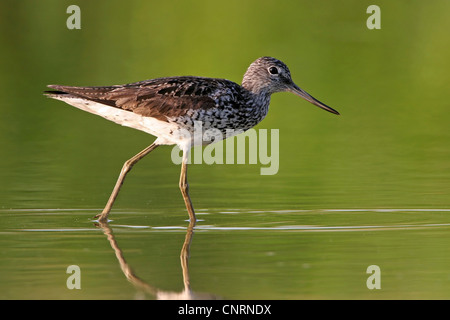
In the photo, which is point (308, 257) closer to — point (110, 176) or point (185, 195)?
point (185, 195)

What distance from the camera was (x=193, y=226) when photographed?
12.0 metres

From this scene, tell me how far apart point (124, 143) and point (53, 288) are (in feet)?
37.6

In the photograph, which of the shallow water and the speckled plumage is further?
the speckled plumage

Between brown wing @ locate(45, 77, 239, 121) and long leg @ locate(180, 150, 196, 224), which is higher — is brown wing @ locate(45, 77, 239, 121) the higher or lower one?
the higher one

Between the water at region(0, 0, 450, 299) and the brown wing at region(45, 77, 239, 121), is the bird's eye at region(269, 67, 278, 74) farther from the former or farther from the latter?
the water at region(0, 0, 450, 299)

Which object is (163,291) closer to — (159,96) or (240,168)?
(159,96)

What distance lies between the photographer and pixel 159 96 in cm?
1305

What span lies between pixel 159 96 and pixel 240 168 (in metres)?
4.97

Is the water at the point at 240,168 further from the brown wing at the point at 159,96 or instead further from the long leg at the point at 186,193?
the brown wing at the point at 159,96

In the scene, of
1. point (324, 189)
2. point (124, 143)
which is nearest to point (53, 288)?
point (324, 189)

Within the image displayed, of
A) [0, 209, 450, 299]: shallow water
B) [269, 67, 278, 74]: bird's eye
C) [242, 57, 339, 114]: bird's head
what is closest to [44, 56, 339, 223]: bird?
[242, 57, 339, 114]: bird's head

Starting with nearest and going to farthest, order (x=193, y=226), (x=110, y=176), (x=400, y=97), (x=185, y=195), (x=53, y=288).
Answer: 1. (x=53, y=288)
2. (x=193, y=226)
3. (x=185, y=195)
4. (x=110, y=176)
5. (x=400, y=97)

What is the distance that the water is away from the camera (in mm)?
9445

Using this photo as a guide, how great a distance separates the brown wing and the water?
133 centimetres
